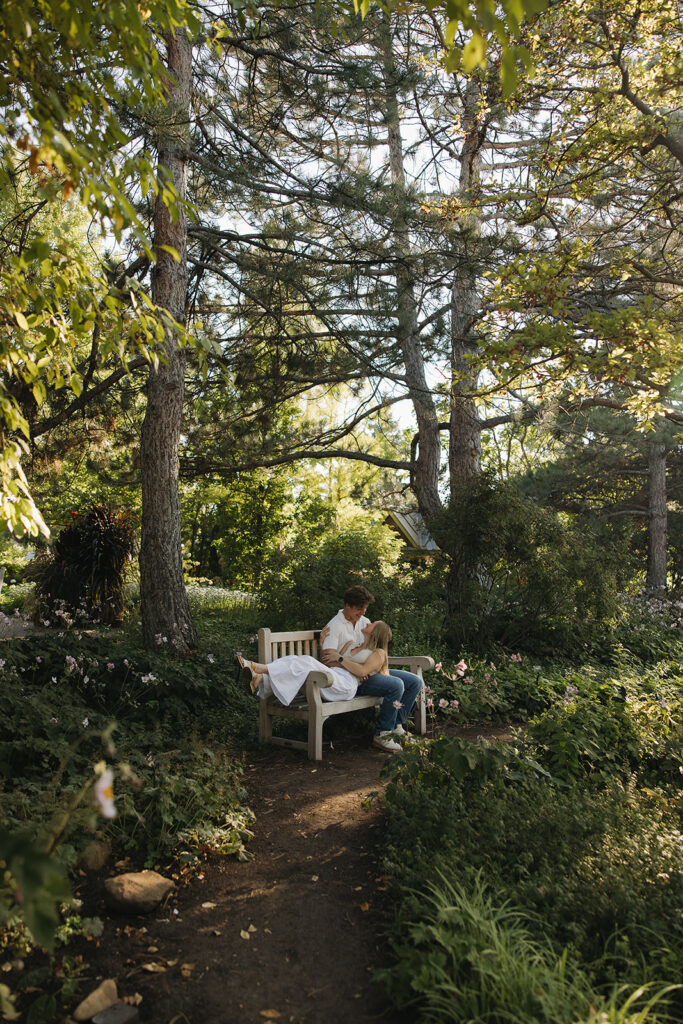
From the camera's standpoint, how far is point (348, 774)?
525cm

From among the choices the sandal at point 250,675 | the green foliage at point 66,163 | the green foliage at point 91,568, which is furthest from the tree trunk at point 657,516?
the green foliage at point 66,163

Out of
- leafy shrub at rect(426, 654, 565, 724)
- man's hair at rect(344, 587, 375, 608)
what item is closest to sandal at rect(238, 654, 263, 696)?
man's hair at rect(344, 587, 375, 608)

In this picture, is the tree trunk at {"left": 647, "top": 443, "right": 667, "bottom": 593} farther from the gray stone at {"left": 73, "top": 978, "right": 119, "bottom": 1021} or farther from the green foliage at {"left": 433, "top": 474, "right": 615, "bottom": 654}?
the gray stone at {"left": 73, "top": 978, "right": 119, "bottom": 1021}

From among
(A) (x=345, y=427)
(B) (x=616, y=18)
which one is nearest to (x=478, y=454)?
(A) (x=345, y=427)

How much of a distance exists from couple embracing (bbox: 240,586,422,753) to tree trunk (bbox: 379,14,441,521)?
141 inches

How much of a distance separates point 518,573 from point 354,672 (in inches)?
146

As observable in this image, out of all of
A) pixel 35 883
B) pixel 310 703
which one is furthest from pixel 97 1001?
pixel 310 703

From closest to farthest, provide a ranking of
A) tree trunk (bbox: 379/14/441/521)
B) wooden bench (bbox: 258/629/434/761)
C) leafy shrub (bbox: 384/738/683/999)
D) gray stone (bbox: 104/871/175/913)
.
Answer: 1. leafy shrub (bbox: 384/738/683/999)
2. gray stone (bbox: 104/871/175/913)
3. wooden bench (bbox: 258/629/434/761)
4. tree trunk (bbox: 379/14/441/521)

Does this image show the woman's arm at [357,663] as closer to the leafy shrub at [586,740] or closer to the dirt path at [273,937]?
the leafy shrub at [586,740]

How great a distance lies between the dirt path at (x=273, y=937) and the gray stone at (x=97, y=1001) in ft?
0.28

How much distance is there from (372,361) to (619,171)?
3.91 meters

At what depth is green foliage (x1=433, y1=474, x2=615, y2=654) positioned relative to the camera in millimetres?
8703

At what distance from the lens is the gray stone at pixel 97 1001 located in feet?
7.90

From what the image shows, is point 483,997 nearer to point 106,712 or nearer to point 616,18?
point 106,712
